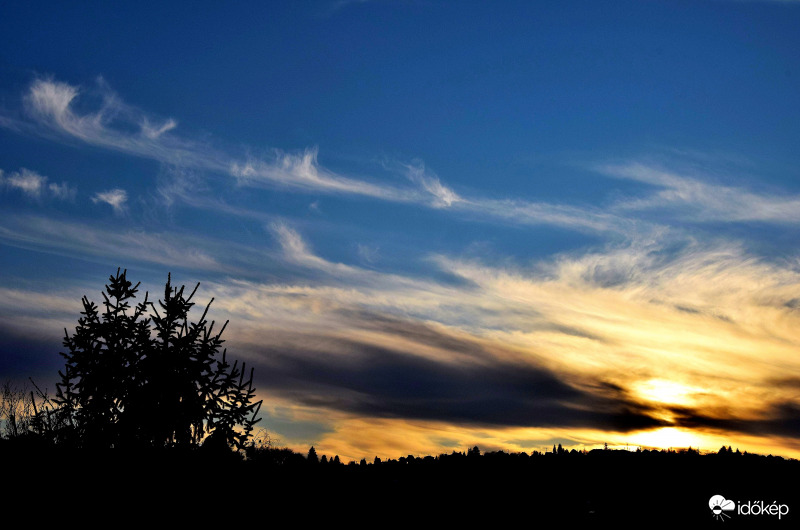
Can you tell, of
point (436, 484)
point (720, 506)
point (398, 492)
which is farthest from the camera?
point (436, 484)

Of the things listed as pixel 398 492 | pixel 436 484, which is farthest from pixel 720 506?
pixel 398 492

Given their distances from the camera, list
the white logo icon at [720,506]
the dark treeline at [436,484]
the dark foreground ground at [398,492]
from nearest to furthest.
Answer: the white logo icon at [720,506], the dark foreground ground at [398,492], the dark treeline at [436,484]

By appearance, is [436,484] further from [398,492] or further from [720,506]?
[720,506]

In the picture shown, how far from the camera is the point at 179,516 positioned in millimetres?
15648

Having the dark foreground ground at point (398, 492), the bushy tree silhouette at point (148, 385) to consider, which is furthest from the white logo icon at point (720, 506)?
the bushy tree silhouette at point (148, 385)

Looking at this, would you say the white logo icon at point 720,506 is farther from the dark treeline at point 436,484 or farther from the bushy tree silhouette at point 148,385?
the bushy tree silhouette at point 148,385

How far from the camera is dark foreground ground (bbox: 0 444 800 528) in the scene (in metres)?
15.1

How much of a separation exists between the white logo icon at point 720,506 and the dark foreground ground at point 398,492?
0.41 ft

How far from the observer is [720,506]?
15352mm

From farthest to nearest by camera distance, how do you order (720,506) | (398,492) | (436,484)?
(436,484), (398,492), (720,506)

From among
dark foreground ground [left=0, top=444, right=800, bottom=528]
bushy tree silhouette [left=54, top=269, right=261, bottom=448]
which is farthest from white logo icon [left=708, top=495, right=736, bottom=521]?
bushy tree silhouette [left=54, top=269, right=261, bottom=448]

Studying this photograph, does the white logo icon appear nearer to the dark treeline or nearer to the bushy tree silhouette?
the dark treeline

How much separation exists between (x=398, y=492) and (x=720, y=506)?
7767 mm

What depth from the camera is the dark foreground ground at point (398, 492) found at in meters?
15.1
